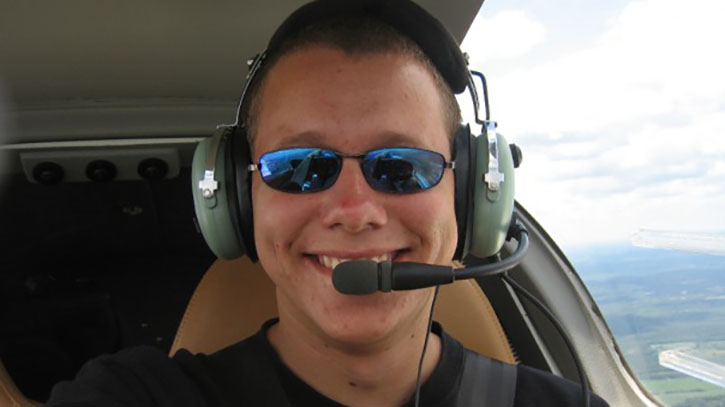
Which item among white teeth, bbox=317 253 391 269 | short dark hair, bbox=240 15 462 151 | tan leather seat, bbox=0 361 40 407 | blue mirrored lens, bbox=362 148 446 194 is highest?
short dark hair, bbox=240 15 462 151

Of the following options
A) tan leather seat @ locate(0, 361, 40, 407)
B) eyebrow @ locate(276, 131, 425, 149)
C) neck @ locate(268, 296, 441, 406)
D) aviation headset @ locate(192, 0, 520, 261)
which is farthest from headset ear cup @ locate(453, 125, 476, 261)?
tan leather seat @ locate(0, 361, 40, 407)

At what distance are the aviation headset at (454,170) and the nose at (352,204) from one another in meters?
0.17

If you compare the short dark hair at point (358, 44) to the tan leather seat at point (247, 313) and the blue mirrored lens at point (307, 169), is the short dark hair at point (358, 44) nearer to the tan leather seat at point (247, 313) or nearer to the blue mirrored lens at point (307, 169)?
the blue mirrored lens at point (307, 169)

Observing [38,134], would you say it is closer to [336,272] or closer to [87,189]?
[87,189]

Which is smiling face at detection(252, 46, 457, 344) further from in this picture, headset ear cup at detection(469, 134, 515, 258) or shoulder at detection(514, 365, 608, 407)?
shoulder at detection(514, 365, 608, 407)

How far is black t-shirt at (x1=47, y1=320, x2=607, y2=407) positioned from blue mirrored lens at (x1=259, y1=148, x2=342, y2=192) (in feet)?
Result: 1.25

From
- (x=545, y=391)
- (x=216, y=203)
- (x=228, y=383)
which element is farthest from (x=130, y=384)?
(x=545, y=391)

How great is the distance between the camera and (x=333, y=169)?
1.02 metres

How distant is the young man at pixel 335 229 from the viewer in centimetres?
102

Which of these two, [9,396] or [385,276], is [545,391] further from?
[9,396]

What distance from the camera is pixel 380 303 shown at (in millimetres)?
1015

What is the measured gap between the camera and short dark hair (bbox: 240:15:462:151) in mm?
1124

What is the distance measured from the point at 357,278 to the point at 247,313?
0.72 meters

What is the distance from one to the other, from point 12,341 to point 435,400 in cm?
181
